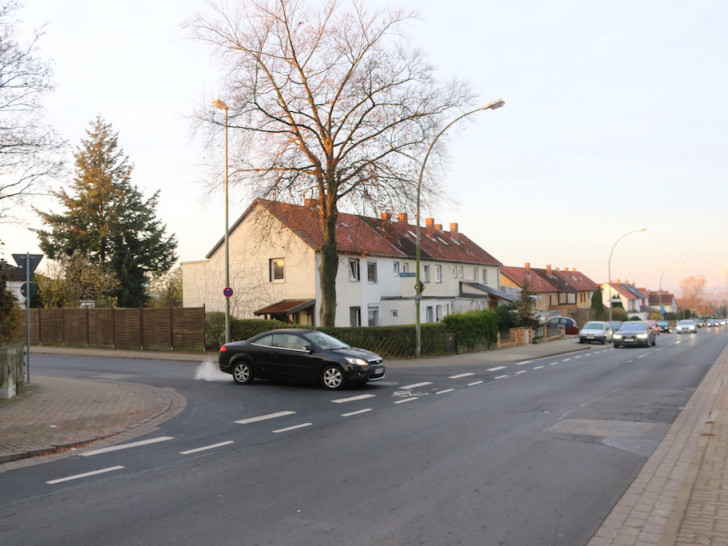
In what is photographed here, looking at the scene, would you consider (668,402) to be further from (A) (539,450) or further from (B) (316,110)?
(B) (316,110)

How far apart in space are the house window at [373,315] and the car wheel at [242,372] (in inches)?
777

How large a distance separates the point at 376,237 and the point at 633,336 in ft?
52.1

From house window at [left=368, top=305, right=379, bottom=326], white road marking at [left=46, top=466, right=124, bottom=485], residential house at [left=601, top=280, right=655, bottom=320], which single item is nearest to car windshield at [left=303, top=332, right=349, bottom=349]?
white road marking at [left=46, top=466, right=124, bottom=485]

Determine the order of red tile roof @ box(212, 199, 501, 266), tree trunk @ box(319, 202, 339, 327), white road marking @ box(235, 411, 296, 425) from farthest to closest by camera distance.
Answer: tree trunk @ box(319, 202, 339, 327)
red tile roof @ box(212, 199, 501, 266)
white road marking @ box(235, 411, 296, 425)

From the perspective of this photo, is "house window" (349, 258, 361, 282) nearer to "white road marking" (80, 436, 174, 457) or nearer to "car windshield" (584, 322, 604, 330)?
"car windshield" (584, 322, 604, 330)

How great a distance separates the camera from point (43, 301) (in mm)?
41469

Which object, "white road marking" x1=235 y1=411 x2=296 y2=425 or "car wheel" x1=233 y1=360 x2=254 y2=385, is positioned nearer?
"white road marking" x1=235 y1=411 x2=296 y2=425

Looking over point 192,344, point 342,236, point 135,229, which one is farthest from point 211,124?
point 135,229

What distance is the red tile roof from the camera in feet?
81.3

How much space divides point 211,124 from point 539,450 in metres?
19.6

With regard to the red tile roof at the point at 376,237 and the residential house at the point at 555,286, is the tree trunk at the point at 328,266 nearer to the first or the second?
the red tile roof at the point at 376,237

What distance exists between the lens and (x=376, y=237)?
38.1 m

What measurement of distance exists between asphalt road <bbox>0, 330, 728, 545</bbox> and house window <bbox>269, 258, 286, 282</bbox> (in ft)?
67.0

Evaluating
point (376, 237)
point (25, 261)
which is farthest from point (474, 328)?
point (25, 261)
